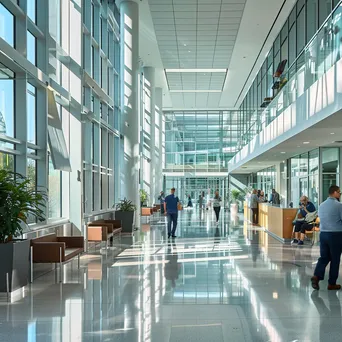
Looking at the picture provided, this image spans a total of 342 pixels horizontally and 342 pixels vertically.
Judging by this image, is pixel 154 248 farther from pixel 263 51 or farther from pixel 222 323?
pixel 263 51

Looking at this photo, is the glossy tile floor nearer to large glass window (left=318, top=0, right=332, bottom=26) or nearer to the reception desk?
the reception desk

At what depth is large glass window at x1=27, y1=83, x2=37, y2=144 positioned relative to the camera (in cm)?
1001

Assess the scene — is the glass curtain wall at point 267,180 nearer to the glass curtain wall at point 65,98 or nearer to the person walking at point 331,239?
the glass curtain wall at point 65,98

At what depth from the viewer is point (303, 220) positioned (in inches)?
538

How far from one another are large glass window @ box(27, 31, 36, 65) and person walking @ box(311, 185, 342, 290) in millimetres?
6524

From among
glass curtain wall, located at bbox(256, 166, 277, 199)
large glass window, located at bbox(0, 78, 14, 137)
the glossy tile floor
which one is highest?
large glass window, located at bbox(0, 78, 14, 137)

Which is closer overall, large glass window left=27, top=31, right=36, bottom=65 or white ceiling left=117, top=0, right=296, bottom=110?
large glass window left=27, top=31, right=36, bottom=65

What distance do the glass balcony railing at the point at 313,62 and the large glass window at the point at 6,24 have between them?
5868mm

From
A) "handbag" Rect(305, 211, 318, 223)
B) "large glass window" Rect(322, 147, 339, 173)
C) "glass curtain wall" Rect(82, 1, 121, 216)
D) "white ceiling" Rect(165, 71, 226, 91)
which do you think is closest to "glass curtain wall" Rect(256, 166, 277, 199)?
"white ceiling" Rect(165, 71, 226, 91)

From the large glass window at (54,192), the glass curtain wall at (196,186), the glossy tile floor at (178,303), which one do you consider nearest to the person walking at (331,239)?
the glossy tile floor at (178,303)

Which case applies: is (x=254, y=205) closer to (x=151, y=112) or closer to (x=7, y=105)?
(x=151, y=112)

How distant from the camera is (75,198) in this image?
39.6 ft

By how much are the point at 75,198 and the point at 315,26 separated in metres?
9.16

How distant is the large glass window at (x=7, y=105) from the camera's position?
29.0 feet
